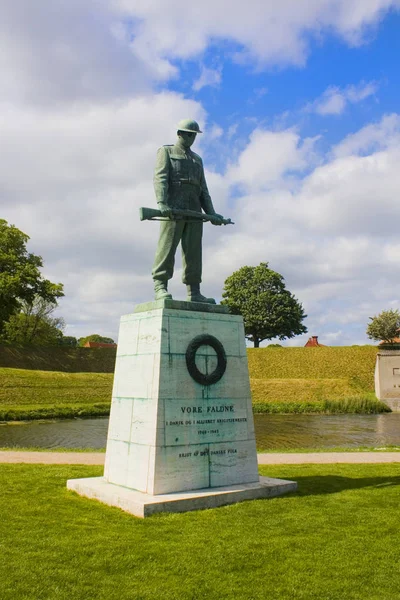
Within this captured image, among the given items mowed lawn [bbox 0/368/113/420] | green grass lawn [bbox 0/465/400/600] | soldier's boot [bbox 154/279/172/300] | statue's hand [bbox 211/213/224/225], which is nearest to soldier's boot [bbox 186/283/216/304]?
soldier's boot [bbox 154/279/172/300]

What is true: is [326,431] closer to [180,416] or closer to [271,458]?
[271,458]

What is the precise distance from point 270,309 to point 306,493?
2159 inches

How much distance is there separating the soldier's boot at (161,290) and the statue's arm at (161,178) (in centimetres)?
137

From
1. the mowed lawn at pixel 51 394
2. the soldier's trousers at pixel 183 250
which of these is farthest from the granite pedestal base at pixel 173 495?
the mowed lawn at pixel 51 394

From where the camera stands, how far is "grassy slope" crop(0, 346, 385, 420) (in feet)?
100

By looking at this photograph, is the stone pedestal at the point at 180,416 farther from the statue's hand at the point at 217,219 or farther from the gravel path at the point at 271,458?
the gravel path at the point at 271,458

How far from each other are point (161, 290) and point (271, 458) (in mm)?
6492

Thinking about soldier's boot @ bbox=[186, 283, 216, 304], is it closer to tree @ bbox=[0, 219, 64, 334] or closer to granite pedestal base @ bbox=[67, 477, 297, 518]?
granite pedestal base @ bbox=[67, 477, 297, 518]

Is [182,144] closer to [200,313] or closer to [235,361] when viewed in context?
[200,313]

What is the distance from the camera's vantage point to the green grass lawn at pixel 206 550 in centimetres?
477

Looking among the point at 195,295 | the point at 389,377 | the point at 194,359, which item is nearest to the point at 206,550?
the point at 194,359

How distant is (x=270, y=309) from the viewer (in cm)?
6291

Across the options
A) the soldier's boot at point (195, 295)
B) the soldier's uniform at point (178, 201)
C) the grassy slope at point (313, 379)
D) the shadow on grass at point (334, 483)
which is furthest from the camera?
the grassy slope at point (313, 379)

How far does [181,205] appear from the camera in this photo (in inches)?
370
